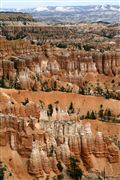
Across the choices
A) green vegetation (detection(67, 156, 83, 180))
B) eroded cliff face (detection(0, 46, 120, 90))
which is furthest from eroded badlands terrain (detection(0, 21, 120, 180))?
green vegetation (detection(67, 156, 83, 180))

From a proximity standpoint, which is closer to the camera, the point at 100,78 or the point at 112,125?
the point at 112,125

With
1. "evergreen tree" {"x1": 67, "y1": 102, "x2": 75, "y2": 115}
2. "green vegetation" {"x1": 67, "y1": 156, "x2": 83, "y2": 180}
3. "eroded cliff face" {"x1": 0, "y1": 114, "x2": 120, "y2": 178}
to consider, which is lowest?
"evergreen tree" {"x1": 67, "y1": 102, "x2": 75, "y2": 115}

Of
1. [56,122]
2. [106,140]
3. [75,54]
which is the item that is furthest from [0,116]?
[75,54]

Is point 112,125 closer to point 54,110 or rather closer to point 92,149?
point 54,110

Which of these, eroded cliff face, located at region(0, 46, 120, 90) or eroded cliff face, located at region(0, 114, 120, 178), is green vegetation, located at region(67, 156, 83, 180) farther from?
eroded cliff face, located at region(0, 46, 120, 90)

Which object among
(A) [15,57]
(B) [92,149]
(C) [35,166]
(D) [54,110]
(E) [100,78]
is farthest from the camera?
(E) [100,78]

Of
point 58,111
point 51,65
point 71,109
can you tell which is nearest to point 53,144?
point 58,111

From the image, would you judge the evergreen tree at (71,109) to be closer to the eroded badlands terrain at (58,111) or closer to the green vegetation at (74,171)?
the eroded badlands terrain at (58,111)
